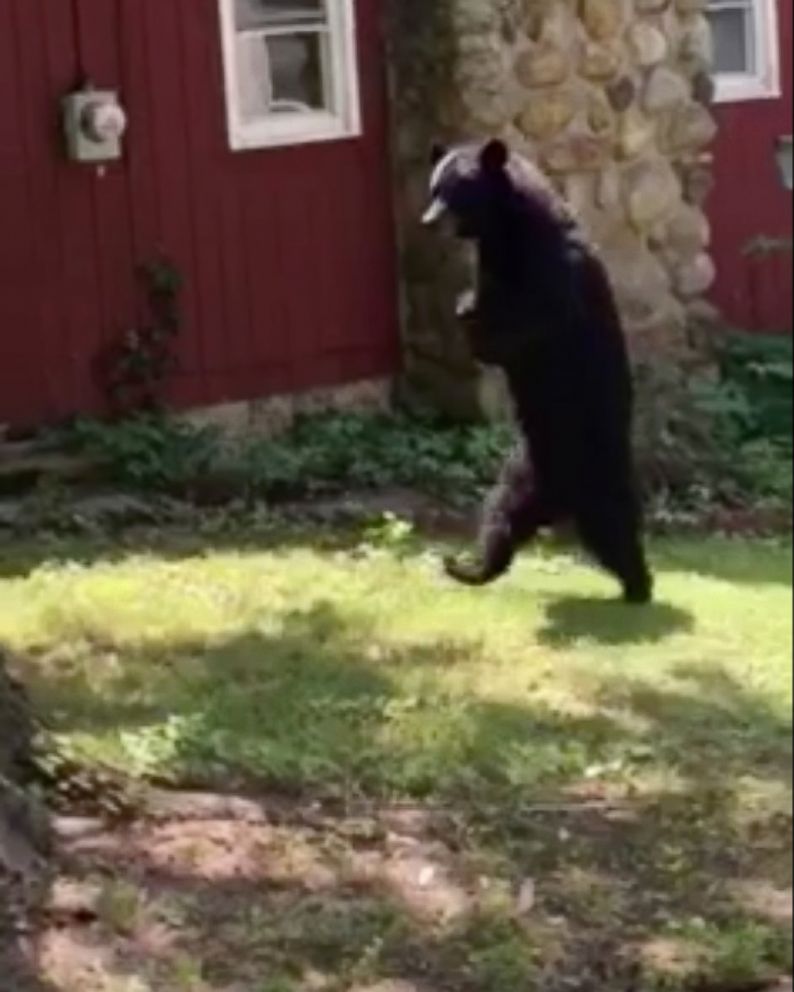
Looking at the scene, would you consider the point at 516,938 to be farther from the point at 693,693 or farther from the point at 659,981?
the point at 693,693

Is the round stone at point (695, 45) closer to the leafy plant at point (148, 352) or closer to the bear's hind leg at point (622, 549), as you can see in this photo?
the leafy plant at point (148, 352)

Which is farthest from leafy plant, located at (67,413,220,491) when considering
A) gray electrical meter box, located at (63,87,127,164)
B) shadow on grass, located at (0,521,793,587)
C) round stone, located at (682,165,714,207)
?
round stone, located at (682,165,714,207)

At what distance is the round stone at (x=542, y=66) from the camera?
8.34 metres

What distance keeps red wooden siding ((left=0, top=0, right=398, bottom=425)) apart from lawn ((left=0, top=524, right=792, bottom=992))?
1874mm

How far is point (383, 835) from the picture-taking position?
179 inches

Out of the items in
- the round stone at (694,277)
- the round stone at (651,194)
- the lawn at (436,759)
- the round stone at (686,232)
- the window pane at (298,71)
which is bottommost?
the lawn at (436,759)

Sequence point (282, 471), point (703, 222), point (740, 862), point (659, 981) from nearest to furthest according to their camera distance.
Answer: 1. point (659, 981)
2. point (740, 862)
3. point (282, 471)
4. point (703, 222)

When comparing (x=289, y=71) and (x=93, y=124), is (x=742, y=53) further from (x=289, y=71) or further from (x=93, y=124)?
(x=93, y=124)

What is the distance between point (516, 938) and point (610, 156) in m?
4.50

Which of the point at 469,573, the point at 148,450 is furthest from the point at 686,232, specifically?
the point at 469,573

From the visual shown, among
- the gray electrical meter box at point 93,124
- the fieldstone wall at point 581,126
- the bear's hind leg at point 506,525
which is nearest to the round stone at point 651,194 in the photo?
the fieldstone wall at point 581,126

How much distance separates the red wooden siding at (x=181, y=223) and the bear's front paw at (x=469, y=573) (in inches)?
93.9

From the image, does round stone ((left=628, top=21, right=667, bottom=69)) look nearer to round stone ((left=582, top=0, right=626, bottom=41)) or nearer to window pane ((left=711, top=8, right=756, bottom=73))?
round stone ((left=582, top=0, right=626, bottom=41))

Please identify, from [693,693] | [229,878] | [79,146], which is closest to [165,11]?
[79,146]
